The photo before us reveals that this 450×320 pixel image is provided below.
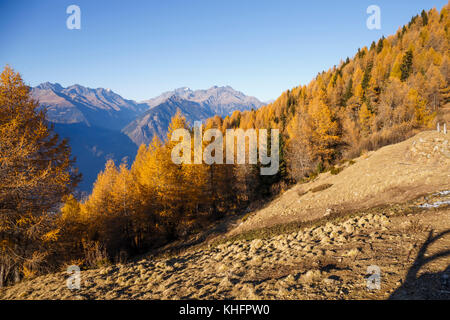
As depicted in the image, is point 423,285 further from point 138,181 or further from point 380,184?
point 138,181

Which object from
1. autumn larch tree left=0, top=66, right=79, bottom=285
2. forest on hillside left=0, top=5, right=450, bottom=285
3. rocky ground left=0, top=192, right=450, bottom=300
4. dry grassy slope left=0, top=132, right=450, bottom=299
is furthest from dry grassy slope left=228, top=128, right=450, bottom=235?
autumn larch tree left=0, top=66, right=79, bottom=285

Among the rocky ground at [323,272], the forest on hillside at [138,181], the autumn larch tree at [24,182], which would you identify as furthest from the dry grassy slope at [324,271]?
the forest on hillside at [138,181]

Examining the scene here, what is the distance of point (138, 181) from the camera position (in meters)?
20.5

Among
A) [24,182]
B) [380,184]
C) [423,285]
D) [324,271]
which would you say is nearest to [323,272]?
[324,271]

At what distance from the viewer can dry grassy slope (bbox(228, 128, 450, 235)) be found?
1242 centimetres

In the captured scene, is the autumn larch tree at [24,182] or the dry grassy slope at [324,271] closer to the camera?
the dry grassy slope at [324,271]

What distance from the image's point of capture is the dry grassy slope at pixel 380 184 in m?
12.4

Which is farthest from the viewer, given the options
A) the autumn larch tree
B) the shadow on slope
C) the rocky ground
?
the autumn larch tree

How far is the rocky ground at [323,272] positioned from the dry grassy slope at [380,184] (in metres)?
3.46

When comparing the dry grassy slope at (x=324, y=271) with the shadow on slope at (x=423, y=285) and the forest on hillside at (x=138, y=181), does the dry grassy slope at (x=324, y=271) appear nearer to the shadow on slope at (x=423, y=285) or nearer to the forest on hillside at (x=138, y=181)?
the shadow on slope at (x=423, y=285)

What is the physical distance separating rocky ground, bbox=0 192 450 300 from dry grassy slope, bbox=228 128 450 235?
3.46m

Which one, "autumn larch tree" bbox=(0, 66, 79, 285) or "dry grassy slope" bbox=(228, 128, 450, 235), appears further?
"dry grassy slope" bbox=(228, 128, 450, 235)

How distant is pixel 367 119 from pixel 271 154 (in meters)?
24.5

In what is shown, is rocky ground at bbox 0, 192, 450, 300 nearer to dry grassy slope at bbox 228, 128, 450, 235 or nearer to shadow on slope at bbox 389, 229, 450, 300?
shadow on slope at bbox 389, 229, 450, 300
